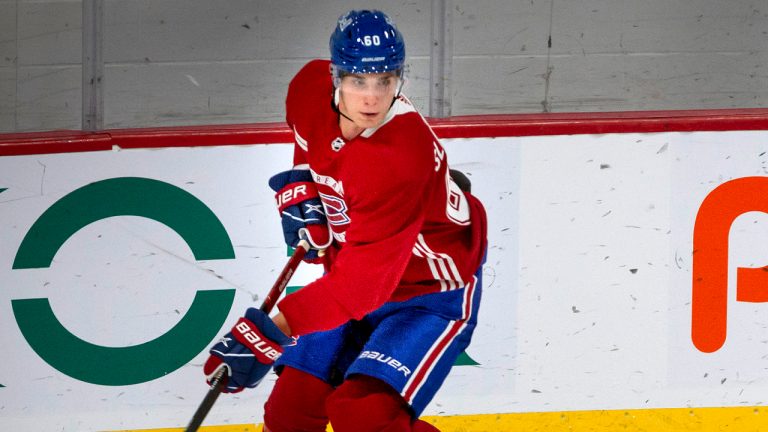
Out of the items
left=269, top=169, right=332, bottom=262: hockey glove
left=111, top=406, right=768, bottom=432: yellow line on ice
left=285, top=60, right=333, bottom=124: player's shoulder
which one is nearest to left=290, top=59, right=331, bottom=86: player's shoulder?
left=285, top=60, right=333, bottom=124: player's shoulder

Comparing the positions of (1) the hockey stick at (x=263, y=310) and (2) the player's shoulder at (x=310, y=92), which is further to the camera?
(2) the player's shoulder at (x=310, y=92)

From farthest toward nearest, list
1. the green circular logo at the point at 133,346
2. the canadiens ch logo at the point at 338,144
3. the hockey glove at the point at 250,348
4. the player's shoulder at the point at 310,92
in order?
the green circular logo at the point at 133,346, the player's shoulder at the point at 310,92, the canadiens ch logo at the point at 338,144, the hockey glove at the point at 250,348

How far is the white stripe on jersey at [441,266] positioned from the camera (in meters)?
2.36

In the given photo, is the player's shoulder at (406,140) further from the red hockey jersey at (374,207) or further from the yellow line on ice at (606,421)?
the yellow line on ice at (606,421)

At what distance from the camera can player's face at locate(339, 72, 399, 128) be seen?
2131 millimetres

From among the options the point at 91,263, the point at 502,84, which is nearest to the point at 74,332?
the point at 91,263

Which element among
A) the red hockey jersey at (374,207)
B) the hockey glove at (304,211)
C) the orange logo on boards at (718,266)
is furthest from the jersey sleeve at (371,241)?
the orange logo on boards at (718,266)

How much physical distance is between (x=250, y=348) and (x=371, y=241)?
0.30m

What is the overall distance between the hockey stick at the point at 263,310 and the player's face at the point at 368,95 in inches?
15.9

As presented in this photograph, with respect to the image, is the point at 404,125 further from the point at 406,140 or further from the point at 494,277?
the point at 494,277

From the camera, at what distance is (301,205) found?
2.46m

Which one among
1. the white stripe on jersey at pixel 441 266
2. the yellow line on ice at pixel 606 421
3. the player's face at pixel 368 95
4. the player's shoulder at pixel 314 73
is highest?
the player's shoulder at pixel 314 73

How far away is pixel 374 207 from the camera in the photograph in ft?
6.97

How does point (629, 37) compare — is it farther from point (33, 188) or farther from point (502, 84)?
point (33, 188)
